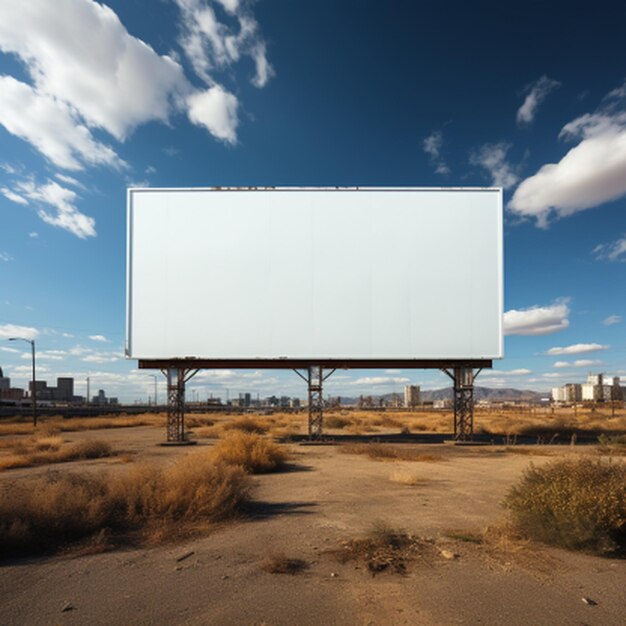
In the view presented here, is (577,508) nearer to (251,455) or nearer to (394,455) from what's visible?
(251,455)

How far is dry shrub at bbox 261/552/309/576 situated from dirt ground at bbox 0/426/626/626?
0.11 meters

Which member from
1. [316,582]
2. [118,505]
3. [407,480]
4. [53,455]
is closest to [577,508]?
[316,582]

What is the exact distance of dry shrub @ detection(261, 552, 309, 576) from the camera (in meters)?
6.11

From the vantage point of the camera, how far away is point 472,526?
828 centimetres

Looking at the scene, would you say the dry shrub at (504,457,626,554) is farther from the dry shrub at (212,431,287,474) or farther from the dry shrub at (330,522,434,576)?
the dry shrub at (212,431,287,474)

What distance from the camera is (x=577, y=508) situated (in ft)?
22.2

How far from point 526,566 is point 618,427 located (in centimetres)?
3844

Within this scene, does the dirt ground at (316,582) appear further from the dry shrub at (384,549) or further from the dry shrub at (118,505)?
the dry shrub at (118,505)

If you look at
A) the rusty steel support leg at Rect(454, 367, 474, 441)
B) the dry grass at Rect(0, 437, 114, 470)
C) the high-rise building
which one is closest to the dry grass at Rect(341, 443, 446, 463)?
the rusty steel support leg at Rect(454, 367, 474, 441)

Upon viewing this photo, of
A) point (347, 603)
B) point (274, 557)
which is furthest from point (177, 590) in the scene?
point (347, 603)

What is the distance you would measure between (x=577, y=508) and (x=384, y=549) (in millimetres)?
3180

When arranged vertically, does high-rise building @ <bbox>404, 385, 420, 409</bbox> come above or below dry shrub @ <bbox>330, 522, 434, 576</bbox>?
below

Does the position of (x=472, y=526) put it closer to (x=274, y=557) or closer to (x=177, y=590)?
(x=274, y=557)

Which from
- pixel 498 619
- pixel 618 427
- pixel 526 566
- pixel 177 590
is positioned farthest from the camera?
pixel 618 427
